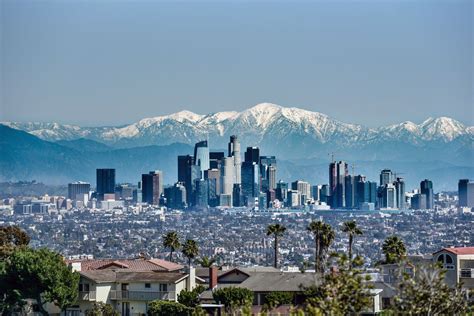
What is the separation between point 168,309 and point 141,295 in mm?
5543

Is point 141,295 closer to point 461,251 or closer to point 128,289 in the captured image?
point 128,289

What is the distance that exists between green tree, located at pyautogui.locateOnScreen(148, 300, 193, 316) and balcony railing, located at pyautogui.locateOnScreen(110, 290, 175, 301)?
350cm

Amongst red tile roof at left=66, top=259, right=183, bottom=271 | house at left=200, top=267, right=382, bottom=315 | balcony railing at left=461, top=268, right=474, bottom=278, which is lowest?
house at left=200, top=267, right=382, bottom=315

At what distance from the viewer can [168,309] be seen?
6291 centimetres

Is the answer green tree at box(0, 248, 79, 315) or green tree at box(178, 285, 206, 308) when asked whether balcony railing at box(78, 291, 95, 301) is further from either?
green tree at box(178, 285, 206, 308)

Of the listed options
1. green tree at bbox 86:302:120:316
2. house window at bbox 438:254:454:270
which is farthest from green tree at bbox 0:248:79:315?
house window at bbox 438:254:454:270

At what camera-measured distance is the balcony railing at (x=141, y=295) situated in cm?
6775

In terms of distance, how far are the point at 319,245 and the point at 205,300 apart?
110 ft

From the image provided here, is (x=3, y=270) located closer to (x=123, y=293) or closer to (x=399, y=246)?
(x=123, y=293)

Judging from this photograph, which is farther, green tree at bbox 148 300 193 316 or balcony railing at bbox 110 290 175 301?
balcony railing at bbox 110 290 175 301

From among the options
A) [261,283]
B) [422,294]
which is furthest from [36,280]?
[422,294]

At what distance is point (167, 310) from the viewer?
62.9 meters

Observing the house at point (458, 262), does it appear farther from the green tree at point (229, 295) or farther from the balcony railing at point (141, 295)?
the balcony railing at point (141, 295)

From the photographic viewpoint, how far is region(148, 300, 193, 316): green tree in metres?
62.2
